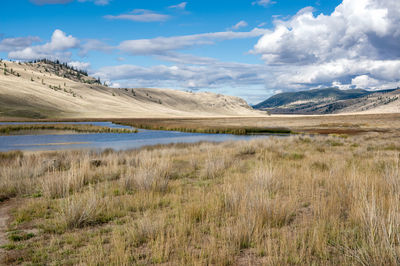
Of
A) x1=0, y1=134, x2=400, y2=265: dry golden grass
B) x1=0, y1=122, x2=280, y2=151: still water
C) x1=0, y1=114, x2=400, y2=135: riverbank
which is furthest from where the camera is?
x1=0, y1=114, x2=400, y2=135: riverbank

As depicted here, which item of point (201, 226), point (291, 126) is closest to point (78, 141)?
point (201, 226)

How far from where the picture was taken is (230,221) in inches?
259

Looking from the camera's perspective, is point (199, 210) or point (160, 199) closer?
point (199, 210)

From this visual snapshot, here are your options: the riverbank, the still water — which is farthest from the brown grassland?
the riverbank

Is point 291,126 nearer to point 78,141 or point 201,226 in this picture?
point 78,141

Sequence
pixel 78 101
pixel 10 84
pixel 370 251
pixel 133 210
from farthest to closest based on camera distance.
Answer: pixel 78 101, pixel 10 84, pixel 133 210, pixel 370 251

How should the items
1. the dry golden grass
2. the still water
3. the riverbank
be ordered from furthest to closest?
the riverbank
the still water
the dry golden grass

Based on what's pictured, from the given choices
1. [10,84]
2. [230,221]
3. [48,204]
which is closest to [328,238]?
[230,221]

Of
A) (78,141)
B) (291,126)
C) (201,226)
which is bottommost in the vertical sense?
(78,141)

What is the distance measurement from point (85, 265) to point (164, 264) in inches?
49.0

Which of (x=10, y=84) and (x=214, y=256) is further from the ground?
(x=10, y=84)

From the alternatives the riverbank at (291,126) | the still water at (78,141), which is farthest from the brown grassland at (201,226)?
the riverbank at (291,126)

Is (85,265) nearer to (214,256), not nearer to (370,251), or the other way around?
(214,256)

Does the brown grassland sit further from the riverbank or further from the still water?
the riverbank
